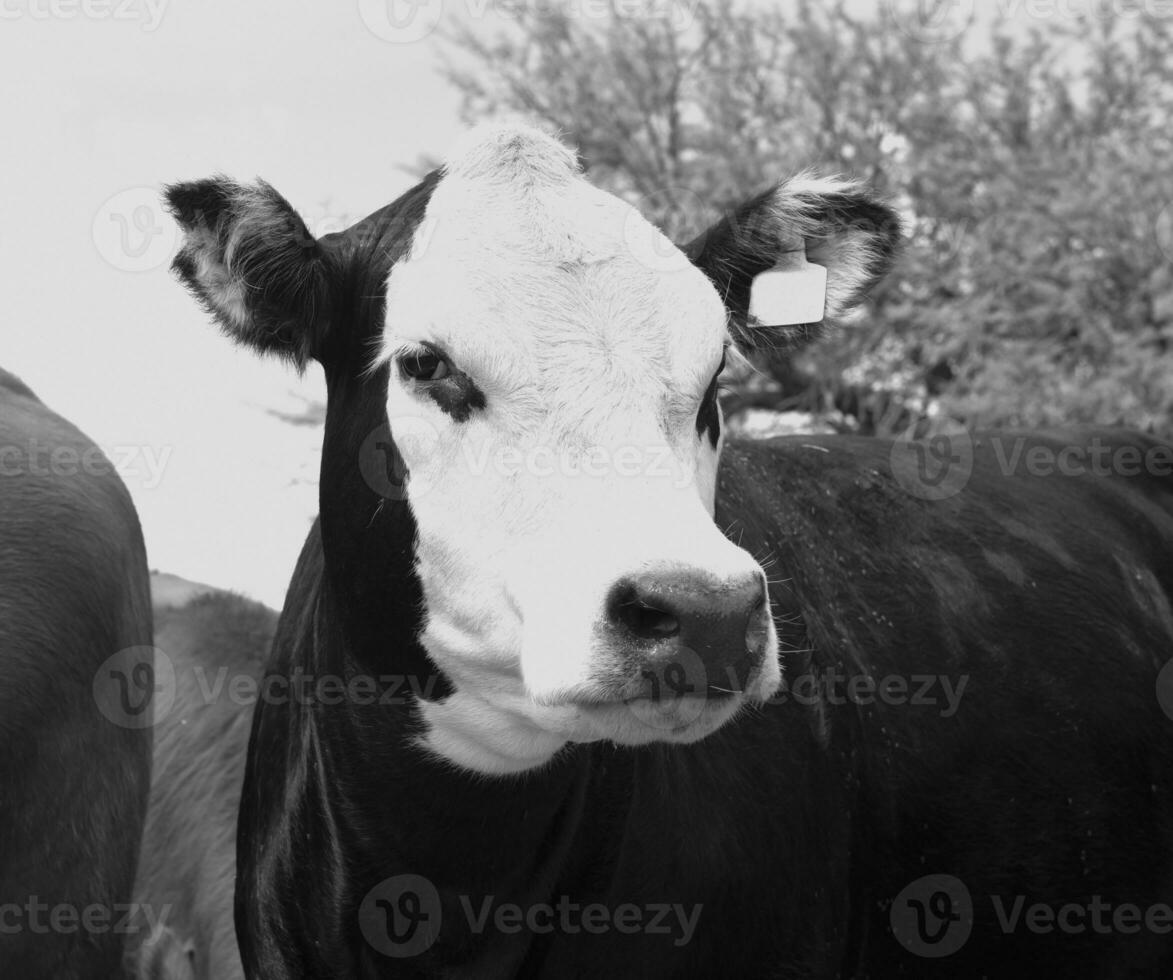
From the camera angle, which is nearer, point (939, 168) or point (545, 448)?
point (545, 448)

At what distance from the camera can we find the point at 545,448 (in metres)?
3.20

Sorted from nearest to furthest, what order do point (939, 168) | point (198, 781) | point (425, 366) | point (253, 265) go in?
point (425, 366)
point (253, 265)
point (198, 781)
point (939, 168)

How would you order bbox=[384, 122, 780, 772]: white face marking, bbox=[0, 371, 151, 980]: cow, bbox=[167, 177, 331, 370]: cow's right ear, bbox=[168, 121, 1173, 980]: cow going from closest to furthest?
1. bbox=[384, 122, 780, 772]: white face marking
2. bbox=[168, 121, 1173, 980]: cow
3. bbox=[167, 177, 331, 370]: cow's right ear
4. bbox=[0, 371, 151, 980]: cow

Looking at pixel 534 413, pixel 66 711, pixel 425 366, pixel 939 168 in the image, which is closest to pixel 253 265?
pixel 425 366

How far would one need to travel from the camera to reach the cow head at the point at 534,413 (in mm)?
2912

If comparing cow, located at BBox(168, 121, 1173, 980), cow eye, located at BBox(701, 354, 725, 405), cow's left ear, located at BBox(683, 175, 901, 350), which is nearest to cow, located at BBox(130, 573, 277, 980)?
cow, located at BBox(168, 121, 1173, 980)

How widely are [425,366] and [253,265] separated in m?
0.53

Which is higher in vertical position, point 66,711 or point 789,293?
point 789,293

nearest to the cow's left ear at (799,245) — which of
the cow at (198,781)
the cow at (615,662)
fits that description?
the cow at (615,662)

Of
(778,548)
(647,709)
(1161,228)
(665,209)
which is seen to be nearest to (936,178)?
(1161,228)

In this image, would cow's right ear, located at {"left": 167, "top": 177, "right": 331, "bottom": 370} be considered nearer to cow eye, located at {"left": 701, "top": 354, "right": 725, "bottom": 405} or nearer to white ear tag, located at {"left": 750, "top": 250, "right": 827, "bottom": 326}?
cow eye, located at {"left": 701, "top": 354, "right": 725, "bottom": 405}

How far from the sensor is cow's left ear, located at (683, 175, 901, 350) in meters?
4.04

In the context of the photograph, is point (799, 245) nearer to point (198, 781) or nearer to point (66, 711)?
point (66, 711)

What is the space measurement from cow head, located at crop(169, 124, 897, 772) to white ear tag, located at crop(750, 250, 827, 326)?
0.31 feet
